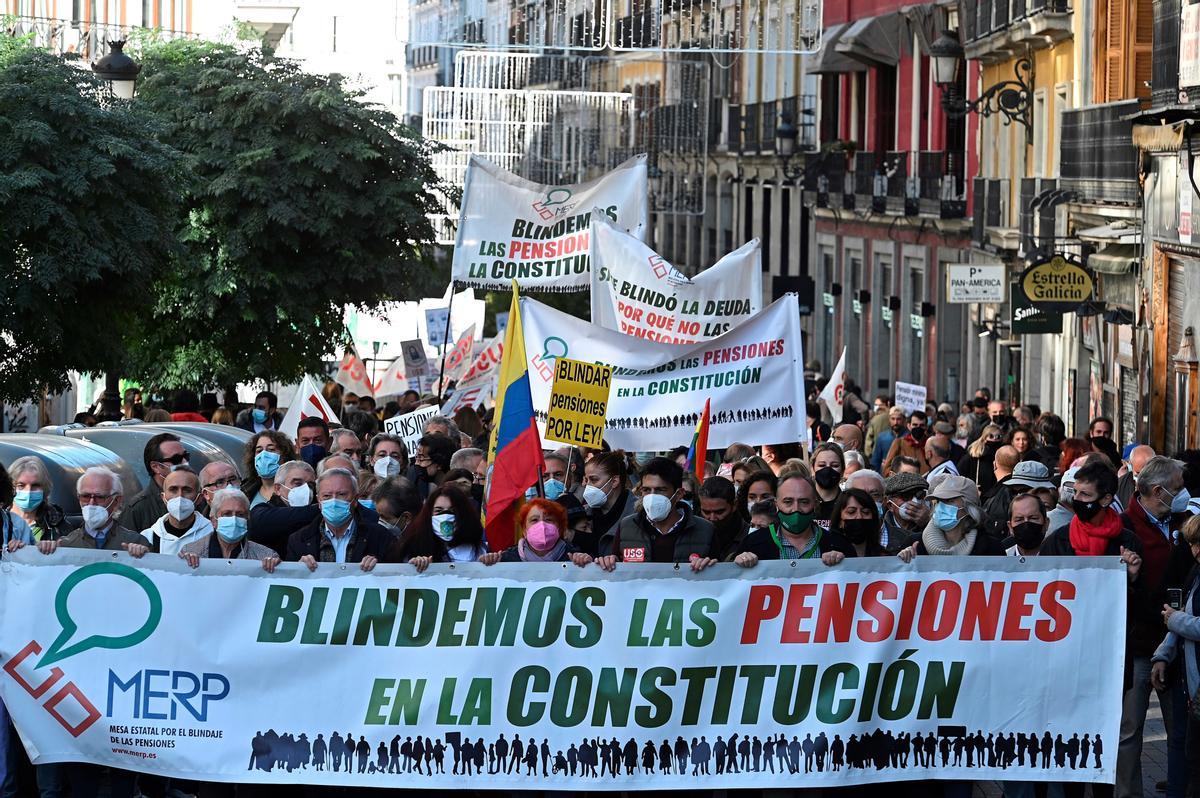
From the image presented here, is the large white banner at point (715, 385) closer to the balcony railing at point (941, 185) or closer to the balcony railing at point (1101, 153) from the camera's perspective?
the balcony railing at point (1101, 153)

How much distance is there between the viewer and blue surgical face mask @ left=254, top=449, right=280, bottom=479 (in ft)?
41.3

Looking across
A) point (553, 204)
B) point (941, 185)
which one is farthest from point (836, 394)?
point (941, 185)

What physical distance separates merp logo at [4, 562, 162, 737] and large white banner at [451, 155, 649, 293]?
10869 millimetres

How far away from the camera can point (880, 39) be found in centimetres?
4291

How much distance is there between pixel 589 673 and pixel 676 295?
7315mm

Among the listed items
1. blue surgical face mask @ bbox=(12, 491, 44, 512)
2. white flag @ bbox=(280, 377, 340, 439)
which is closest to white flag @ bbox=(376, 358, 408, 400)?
white flag @ bbox=(280, 377, 340, 439)

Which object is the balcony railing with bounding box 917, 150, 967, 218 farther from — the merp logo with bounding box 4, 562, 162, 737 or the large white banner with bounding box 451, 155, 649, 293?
the merp logo with bounding box 4, 562, 162, 737

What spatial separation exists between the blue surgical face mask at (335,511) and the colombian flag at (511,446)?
0.90 m

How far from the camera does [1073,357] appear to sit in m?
30.9

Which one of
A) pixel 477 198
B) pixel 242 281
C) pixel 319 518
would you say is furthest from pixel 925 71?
pixel 319 518

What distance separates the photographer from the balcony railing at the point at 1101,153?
82.5ft

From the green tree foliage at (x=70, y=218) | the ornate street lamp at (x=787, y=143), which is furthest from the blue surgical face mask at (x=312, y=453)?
the ornate street lamp at (x=787, y=143)

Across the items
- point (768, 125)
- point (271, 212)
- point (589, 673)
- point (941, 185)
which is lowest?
point (589, 673)

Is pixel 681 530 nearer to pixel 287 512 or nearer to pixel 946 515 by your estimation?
pixel 946 515
